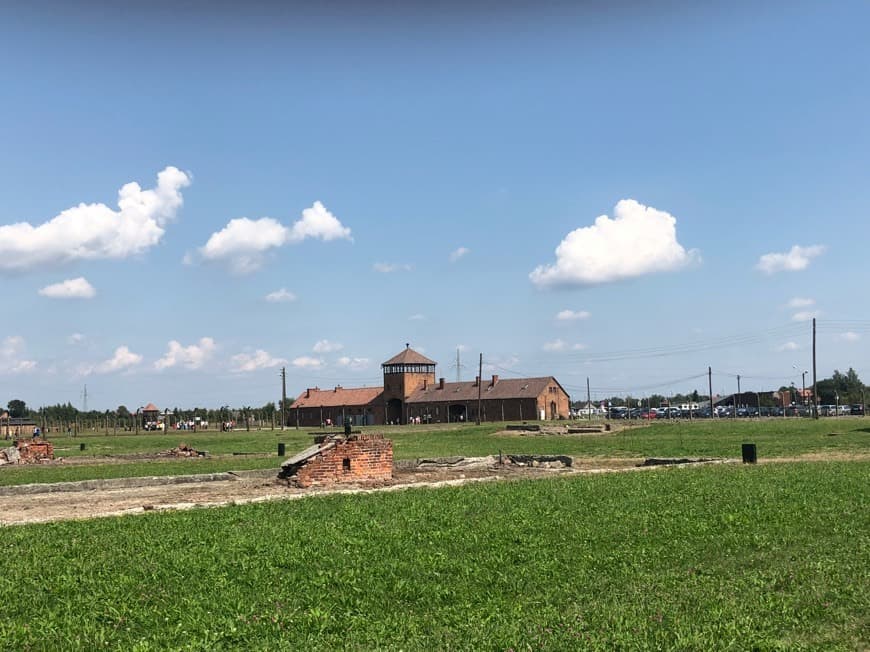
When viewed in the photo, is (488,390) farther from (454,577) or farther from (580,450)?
(454,577)

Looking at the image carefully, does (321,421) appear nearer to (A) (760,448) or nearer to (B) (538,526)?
(A) (760,448)

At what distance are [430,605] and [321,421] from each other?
101m

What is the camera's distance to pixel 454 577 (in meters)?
9.52

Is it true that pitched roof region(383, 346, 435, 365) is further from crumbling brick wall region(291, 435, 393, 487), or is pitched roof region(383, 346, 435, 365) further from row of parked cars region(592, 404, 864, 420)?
crumbling brick wall region(291, 435, 393, 487)

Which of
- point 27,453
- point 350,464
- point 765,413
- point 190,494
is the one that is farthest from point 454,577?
point 765,413

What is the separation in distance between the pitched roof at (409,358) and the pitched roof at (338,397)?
185 inches

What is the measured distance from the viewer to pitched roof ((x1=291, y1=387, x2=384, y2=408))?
107250mm

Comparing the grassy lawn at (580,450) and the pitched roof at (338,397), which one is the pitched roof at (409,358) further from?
the grassy lawn at (580,450)

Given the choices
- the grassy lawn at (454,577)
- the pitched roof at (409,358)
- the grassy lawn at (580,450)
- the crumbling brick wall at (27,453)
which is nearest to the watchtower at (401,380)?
the pitched roof at (409,358)

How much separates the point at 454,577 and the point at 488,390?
91987 mm

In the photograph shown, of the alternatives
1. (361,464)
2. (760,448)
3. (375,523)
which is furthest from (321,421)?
(375,523)

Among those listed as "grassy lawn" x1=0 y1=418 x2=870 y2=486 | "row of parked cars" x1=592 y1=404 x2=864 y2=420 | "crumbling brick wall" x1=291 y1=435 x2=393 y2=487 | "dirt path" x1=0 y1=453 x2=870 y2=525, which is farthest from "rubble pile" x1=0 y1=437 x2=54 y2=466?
"row of parked cars" x1=592 y1=404 x2=864 y2=420

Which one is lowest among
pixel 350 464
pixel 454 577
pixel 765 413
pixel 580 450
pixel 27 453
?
pixel 765 413

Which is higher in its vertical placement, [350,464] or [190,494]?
[350,464]
